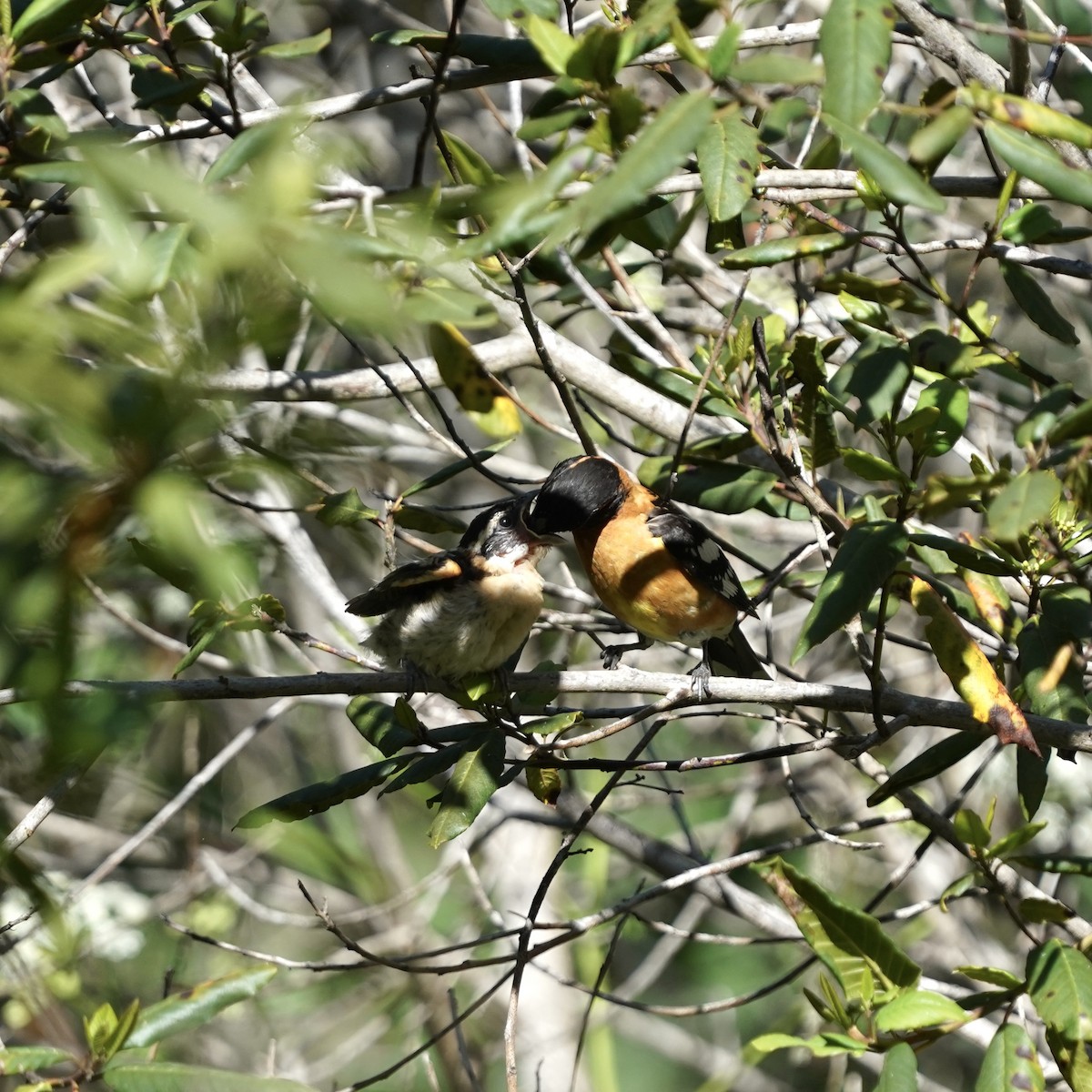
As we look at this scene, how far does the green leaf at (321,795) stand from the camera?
107 inches

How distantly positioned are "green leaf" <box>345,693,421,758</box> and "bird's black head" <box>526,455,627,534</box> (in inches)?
36.0

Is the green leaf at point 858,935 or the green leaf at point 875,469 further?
the green leaf at point 858,935

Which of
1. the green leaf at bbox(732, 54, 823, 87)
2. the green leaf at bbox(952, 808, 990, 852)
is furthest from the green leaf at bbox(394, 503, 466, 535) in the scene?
the green leaf at bbox(732, 54, 823, 87)

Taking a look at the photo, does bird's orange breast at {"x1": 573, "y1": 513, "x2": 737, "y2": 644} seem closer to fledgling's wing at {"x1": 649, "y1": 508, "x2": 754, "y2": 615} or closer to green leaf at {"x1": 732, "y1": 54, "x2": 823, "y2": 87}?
fledgling's wing at {"x1": 649, "y1": 508, "x2": 754, "y2": 615}

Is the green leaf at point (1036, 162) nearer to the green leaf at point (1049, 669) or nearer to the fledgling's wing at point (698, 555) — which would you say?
the green leaf at point (1049, 669)

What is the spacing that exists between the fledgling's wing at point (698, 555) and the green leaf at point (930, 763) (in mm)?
1034

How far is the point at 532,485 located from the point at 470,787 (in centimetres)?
167

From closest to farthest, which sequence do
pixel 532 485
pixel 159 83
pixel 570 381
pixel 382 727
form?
pixel 382 727 < pixel 159 83 < pixel 570 381 < pixel 532 485

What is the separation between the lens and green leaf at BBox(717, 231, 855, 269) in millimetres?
2662

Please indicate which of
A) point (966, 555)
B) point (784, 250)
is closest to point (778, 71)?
point (784, 250)

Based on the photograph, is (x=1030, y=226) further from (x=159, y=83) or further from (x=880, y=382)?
(x=159, y=83)

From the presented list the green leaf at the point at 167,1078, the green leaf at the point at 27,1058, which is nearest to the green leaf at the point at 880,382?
the green leaf at the point at 167,1078

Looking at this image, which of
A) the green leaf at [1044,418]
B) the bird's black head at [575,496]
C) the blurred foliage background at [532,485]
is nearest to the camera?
the blurred foliage background at [532,485]

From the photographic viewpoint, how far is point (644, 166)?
4.70ft
